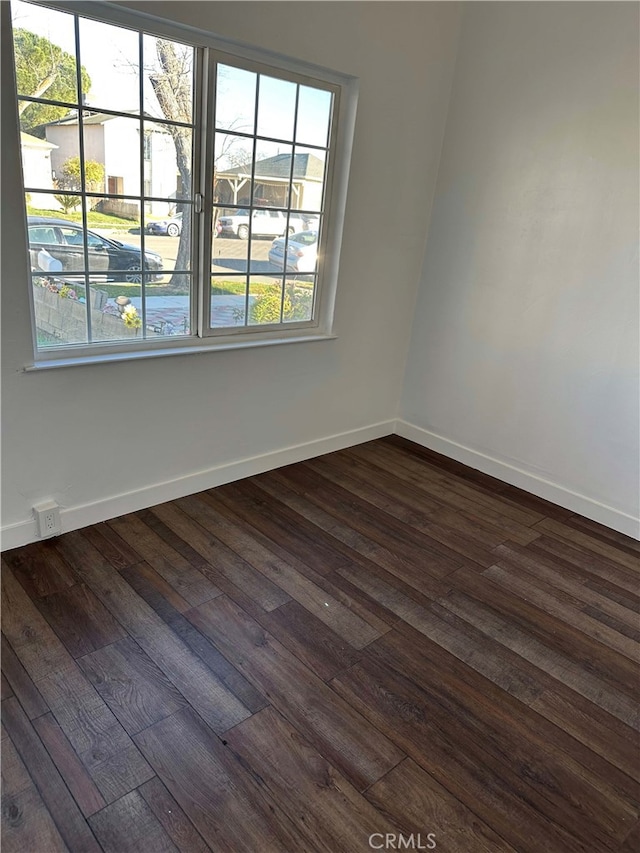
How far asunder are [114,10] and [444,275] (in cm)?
224

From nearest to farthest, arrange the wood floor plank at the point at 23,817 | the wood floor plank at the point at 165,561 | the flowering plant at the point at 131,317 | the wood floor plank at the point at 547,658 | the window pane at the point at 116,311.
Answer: the wood floor plank at the point at 23,817 < the wood floor plank at the point at 547,658 < the wood floor plank at the point at 165,561 < the window pane at the point at 116,311 < the flowering plant at the point at 131,317

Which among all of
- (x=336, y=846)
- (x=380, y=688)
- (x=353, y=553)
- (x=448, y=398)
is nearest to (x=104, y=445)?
(x=353, y=553)

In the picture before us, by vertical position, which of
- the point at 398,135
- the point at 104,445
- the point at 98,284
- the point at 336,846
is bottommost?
the point at 336,846

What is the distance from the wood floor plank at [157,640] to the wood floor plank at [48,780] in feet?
1.35

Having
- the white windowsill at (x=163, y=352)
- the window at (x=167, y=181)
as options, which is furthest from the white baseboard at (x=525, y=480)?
the window at (x=167, y=181)

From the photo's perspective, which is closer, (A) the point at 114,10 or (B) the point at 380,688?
(B) the point at 380,688

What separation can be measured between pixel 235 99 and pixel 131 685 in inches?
95.1

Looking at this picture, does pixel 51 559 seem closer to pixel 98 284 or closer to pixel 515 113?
pixel 98 284

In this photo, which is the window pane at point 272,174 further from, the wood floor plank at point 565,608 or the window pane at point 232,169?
the wood floor plank at point 565,608

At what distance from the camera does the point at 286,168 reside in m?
2.85

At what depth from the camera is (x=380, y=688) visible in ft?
6.38

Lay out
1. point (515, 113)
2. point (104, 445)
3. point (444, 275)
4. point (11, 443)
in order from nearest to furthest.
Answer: point (11, 443) → point (104, 445) → point (515, 113) → point (444, 275)

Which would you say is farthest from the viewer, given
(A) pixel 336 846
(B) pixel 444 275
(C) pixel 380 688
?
(B) pixel 444 275

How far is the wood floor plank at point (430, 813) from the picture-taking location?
59.1 inches
